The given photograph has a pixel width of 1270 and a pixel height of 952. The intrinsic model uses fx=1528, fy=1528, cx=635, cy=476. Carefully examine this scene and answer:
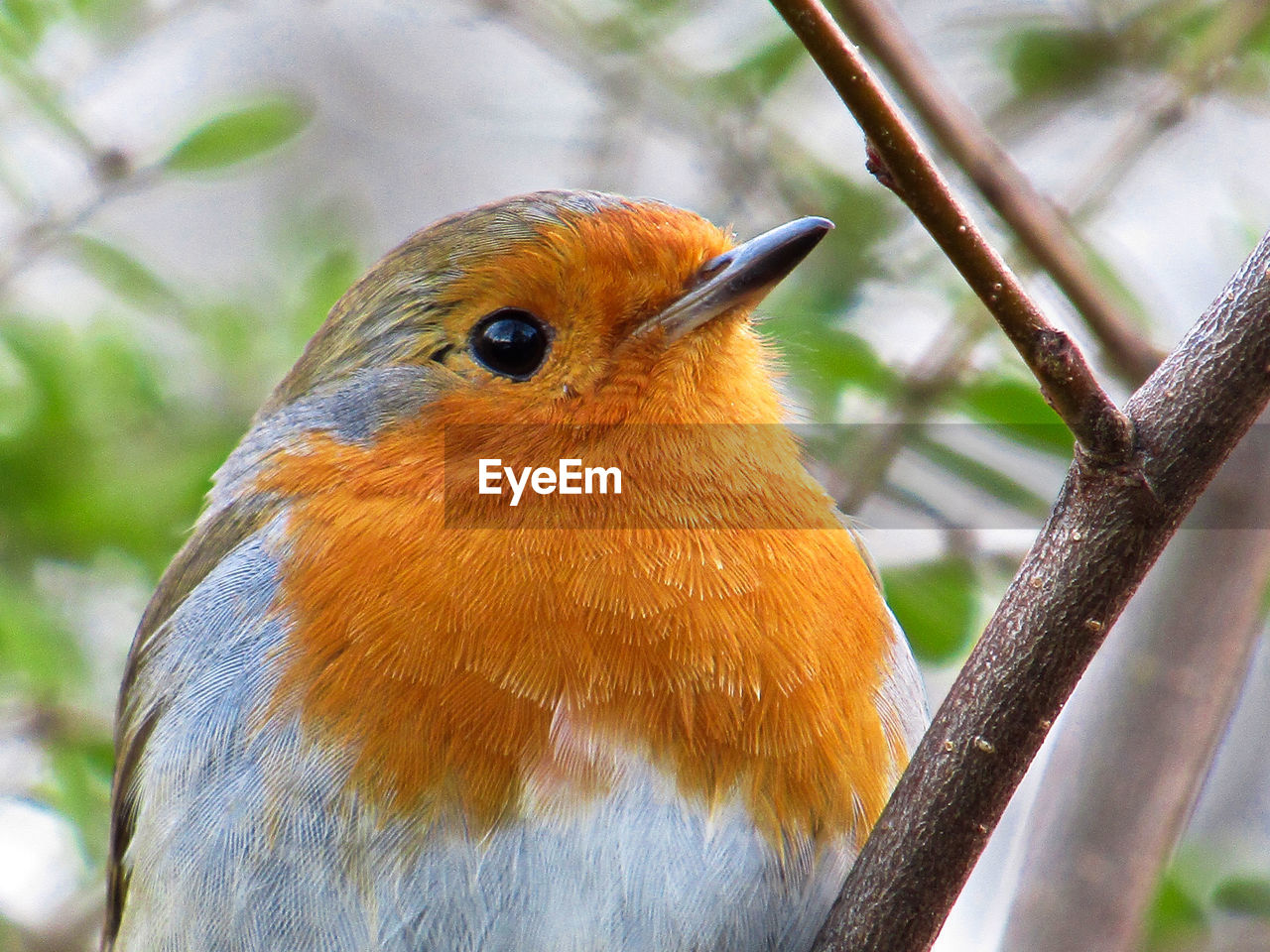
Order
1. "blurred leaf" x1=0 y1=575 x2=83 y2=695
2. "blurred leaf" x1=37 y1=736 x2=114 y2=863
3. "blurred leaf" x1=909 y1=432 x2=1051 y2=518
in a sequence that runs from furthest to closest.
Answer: "blurred leaf" x1=37 y1=736 x2=114 y2=863 → "blurred leaf" x1=0 y1=575 x2=83 y2=695 → "blurred leaf" x1=909 y1=432 x2=1051 y2=518

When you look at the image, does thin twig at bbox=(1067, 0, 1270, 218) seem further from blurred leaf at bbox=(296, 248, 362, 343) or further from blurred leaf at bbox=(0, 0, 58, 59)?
blurred leaf at bbox=(0, 0, 58, 59)

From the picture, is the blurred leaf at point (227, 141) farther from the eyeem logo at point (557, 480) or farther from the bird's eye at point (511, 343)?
the eyeem logo at point (557, 480)

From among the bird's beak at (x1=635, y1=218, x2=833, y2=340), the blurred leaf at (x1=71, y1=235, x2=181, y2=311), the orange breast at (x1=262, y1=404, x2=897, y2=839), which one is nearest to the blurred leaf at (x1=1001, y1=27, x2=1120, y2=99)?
the bird's beak at (x1=635, y1=218, x2=833, y2=340)

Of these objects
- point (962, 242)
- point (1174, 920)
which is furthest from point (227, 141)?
point (1174, 920)

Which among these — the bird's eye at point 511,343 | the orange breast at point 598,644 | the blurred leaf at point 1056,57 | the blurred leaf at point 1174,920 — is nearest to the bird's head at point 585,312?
the bird's eye at point 511,343

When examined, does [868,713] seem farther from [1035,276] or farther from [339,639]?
[1035,276]

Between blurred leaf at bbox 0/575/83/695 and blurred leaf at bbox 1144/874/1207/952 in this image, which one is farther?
blurred leaf at bbox 1144/874/1207/952
